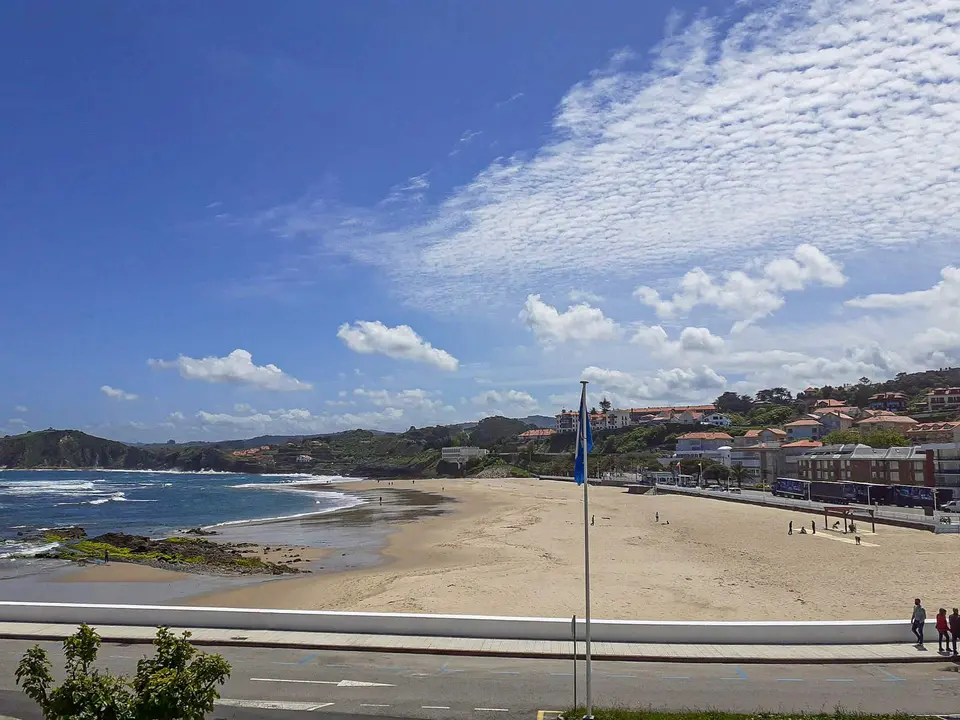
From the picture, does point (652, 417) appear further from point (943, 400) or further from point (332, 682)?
point (332, 682)

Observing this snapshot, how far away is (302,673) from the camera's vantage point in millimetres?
14844

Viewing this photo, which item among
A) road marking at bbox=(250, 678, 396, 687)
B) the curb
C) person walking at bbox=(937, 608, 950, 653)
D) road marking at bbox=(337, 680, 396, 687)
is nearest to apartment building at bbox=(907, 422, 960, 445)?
person walking at bbox=(937, 608, 950, 653)

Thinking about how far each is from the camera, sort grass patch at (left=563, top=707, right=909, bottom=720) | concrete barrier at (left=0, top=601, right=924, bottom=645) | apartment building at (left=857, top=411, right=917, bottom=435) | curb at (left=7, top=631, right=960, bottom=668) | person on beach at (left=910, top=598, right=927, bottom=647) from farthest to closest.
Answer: apartment building at (left=857, top=411, right=917, bottom=435) < concrete barrier at (left=0, top=601, right=924, bottom=645) < person on beach at (left=910, top=598, right=927, bottom=647) < curb at (left=7, top=631, right=960, bottom=668) < grass patch at (left=563, top=707, right=909, bottom=720)

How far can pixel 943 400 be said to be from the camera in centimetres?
14450

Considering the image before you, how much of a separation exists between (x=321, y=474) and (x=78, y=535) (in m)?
143

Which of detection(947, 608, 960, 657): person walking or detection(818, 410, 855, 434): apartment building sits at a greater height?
detection(818, 410, 855, 434): apartment building

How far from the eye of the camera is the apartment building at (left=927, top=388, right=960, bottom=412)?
5600 inches

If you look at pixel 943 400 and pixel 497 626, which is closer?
pixel 497 626

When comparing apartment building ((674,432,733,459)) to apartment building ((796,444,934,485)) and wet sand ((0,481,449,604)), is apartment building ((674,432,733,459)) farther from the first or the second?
wet sand ((0,481,449,604))

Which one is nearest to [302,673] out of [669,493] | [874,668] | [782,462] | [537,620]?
[537,620]

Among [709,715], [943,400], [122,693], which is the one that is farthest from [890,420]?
[122,693]

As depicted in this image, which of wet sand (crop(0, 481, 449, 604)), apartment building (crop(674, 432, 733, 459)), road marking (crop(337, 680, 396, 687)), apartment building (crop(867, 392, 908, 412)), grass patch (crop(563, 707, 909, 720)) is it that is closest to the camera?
grass patch (crop(563, 707, 909, 720))

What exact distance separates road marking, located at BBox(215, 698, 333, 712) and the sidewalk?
3.56 meters

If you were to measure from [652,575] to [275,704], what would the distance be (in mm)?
21090
